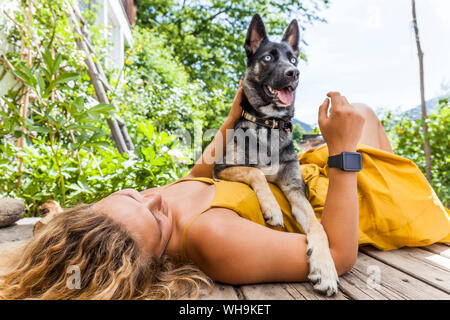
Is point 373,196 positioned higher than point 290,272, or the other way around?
point 373,196

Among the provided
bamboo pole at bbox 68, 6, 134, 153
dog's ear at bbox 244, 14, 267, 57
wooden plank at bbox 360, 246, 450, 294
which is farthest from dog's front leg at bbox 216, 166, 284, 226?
bamboo pole at bbox 68, 6, 134, 153

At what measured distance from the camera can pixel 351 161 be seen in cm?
133

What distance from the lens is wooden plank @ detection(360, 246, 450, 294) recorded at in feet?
4.44

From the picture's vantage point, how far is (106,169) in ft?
10.2

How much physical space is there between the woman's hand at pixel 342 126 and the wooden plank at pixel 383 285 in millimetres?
567

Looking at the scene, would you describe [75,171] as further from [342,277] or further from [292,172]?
[342,277]

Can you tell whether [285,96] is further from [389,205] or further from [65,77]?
[65,77]

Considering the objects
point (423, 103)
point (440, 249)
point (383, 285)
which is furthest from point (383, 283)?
point (423, 103)

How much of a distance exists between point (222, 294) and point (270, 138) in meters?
1.08

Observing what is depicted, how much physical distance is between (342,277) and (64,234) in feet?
3.98

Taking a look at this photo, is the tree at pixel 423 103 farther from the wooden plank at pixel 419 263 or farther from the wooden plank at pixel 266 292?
the wooden plank at pixel 266 292

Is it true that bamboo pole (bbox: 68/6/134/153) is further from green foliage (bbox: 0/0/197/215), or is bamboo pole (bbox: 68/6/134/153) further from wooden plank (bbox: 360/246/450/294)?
wooden plank (bbox: 360/246/450/294)

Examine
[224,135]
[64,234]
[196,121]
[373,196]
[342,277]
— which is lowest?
[342,277]

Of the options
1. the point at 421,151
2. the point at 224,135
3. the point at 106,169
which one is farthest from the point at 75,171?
the point at 421,151
